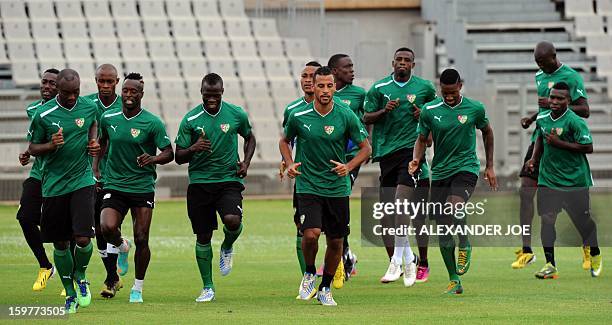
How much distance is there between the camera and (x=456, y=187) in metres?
13.3

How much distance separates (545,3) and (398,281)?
21666 mm

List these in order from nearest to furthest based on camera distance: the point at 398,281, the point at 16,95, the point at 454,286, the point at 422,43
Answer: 1. the point at 454,286
2. the point at 398,281
3. the point at 16,95
4. the point at 422,43

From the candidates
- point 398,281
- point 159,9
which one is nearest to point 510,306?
point 398,281

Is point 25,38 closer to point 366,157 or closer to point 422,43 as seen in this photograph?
point 422,43

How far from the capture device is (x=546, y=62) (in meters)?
15.1

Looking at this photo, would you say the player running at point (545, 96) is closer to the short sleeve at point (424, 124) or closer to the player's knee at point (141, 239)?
the short sleeve at point (424, 124)

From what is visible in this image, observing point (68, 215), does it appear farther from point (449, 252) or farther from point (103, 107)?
point (449, 252)

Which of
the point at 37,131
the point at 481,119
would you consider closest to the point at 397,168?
the point at 481,119

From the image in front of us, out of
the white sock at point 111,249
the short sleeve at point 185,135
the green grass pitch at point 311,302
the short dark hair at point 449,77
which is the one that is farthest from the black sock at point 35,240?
the short dark hair at point 449,77

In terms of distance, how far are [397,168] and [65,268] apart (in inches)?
171

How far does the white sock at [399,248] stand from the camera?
1443cm

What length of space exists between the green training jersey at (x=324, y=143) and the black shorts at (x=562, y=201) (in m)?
3.41

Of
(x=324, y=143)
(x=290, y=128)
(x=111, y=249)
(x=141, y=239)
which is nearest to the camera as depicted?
(x=324, y=143)

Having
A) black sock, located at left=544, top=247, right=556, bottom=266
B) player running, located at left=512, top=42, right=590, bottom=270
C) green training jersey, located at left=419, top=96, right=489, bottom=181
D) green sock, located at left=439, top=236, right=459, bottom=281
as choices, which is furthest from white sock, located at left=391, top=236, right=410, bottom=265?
player running, located at left=512, top=42, right=590, bottom=270
